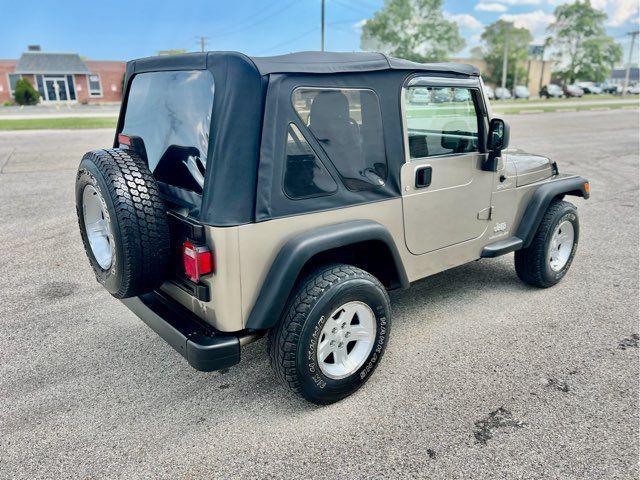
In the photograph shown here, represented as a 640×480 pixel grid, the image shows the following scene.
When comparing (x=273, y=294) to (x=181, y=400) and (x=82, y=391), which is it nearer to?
(x=181, y=400)

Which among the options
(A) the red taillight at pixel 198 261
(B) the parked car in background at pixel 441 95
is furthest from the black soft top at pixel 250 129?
(B) the parked car in background at pixel 441 95

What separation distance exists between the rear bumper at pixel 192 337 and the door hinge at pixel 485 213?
218 cm

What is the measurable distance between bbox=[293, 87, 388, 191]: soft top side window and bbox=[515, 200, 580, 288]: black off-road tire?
6.46 feet

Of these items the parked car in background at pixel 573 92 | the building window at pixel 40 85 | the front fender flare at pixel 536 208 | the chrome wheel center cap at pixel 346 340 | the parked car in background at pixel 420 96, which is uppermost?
the building window at pixel 40 85

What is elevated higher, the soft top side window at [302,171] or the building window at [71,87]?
the building window at [71,87]

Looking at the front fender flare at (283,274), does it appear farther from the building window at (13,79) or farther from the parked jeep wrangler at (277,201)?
the building window at (13,79)

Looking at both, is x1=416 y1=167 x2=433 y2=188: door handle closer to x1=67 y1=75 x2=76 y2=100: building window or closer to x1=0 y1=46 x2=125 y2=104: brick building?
x1=0 y1=46 x2=125 y2=104: brick building

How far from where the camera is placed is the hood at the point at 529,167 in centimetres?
416

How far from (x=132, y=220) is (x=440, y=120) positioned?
2195 mm

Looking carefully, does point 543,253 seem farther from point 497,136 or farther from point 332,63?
point 332,63

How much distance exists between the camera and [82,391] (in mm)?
3104

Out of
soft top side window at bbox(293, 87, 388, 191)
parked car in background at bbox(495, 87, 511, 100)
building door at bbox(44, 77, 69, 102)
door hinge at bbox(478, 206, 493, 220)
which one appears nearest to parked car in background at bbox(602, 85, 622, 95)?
parked car in background at bbox(495, 87, 511, 100)

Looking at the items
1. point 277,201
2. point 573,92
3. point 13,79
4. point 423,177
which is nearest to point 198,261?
point 277,201

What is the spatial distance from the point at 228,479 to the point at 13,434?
1.26 m
